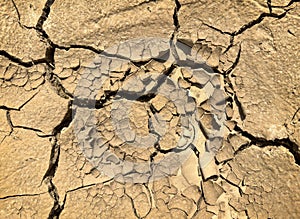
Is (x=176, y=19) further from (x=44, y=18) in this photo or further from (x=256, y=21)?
(x=44, y=18)

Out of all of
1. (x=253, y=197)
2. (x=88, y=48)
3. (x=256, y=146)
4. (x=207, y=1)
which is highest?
(x=207, y=1)

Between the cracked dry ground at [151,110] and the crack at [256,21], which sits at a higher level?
the crack at [256,21]

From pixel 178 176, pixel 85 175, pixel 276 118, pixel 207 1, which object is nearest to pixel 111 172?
pixel 85 175

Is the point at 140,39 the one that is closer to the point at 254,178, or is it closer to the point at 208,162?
the point at 208,162

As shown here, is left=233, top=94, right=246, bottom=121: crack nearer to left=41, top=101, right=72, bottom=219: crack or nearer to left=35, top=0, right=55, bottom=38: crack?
left=41, top=101, right=72, bottom=219: crack

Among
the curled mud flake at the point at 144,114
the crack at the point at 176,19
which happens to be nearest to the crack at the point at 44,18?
the curled mud flake at the point at 144,114

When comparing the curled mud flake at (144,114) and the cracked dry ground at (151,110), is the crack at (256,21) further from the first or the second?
the curled mud flake at (144,114)

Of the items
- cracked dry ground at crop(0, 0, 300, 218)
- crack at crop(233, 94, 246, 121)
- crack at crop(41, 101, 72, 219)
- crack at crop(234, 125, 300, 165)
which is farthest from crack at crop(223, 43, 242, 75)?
crack at crop(41, 101, 72, 219)

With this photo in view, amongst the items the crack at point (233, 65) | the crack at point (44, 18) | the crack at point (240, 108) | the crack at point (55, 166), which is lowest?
the crack at point (55, 166)
